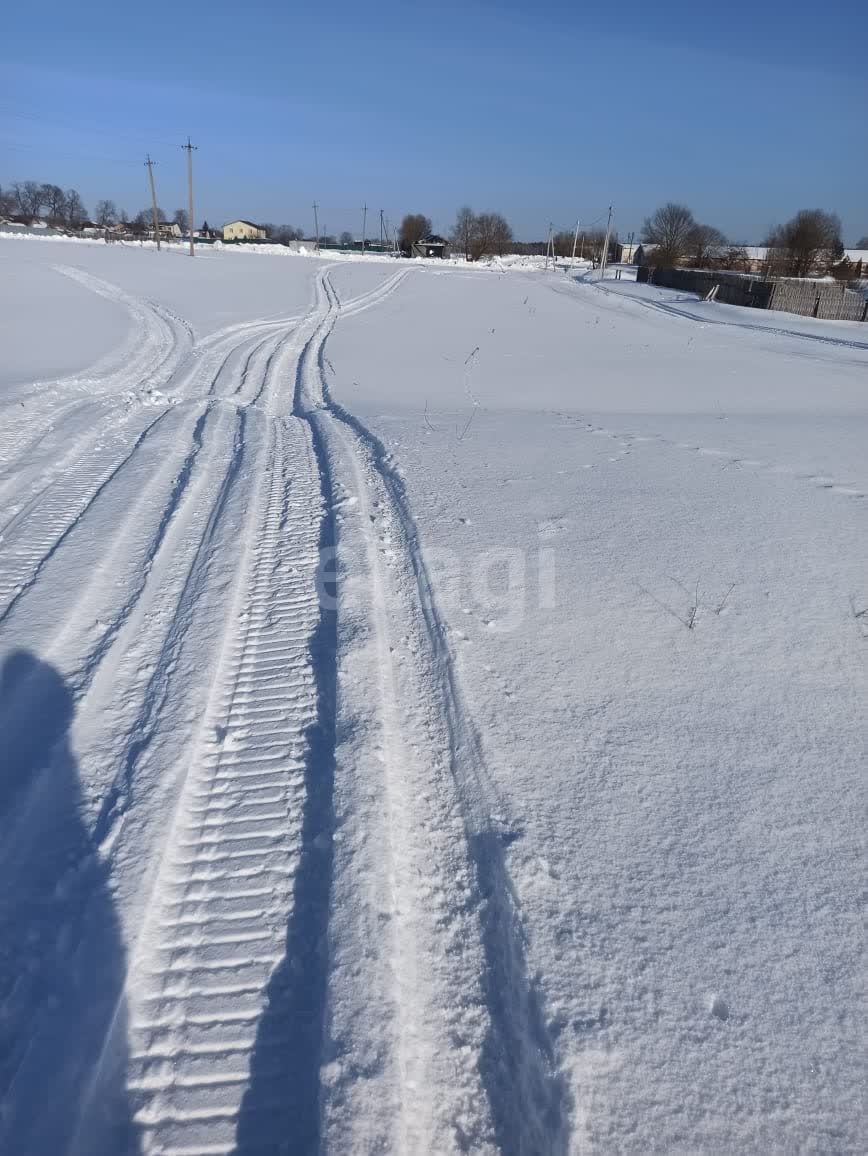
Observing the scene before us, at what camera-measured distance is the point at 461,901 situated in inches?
90.8

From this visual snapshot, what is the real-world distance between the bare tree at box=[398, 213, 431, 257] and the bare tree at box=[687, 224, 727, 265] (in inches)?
1877

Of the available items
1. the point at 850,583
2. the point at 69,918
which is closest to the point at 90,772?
the point at 69,918

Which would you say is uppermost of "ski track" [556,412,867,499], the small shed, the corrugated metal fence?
the small shed

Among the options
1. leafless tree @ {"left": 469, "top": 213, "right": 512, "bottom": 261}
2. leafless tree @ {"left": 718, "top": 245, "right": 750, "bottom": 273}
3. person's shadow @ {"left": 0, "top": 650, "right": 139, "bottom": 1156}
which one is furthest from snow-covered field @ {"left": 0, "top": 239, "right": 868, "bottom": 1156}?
leafless tree @ {"left": 469, "top": 213, "right": 512, "bottom": 261}

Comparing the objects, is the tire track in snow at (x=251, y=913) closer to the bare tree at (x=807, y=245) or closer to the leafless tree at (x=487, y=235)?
the bare tree at (x=807, y=245)

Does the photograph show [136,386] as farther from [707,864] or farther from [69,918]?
[707,864]

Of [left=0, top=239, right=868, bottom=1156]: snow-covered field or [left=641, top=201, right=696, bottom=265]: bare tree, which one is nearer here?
[left=0, top=239, right=868, bottom=1156]: snow-covered field

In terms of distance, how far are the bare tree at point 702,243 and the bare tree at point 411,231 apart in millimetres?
47664

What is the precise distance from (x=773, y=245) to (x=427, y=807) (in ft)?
236

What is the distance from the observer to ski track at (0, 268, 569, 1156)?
5.95 ft

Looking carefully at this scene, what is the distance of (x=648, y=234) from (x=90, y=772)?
88.9 m

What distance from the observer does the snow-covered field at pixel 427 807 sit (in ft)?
5.98

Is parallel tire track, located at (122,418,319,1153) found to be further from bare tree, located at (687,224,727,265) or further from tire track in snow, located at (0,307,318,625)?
bare tree, located at (687,224,727,265)

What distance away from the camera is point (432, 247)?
106m
